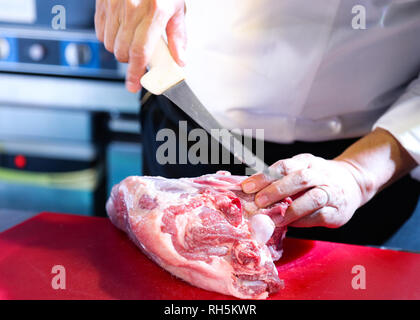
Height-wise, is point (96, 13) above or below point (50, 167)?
above

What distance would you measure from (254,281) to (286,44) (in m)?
0.47

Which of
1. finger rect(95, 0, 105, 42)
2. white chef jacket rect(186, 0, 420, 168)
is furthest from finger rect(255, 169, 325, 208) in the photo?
finger rect(95, 0, 105, 42)

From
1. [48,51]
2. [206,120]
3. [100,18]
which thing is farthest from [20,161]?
[206,120]

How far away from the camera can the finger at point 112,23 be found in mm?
944

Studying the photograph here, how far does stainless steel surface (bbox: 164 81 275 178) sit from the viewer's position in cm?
93

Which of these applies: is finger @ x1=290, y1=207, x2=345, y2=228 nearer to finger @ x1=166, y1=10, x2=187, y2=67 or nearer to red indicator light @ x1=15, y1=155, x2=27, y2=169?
finger @ x1=166, y1=10, x2=187, y2=67

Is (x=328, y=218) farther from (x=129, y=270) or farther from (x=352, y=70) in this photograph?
(x=129, y=270)

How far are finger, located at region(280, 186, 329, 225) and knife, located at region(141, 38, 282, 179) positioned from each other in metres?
0.12

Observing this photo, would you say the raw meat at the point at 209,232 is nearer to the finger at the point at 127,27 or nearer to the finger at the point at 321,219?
the finger at the point at 321,219

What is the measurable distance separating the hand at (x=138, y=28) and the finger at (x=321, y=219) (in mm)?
398

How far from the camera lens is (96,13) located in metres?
0.98

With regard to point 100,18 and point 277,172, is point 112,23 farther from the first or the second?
point 277,172
